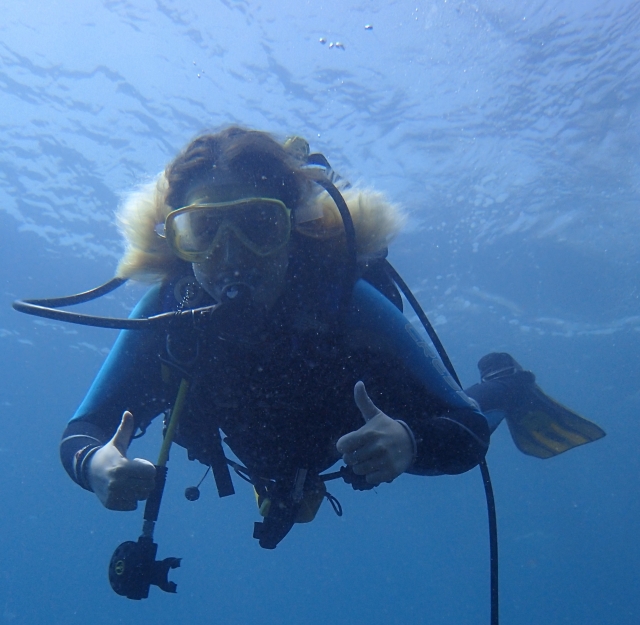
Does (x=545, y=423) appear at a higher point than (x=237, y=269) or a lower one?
higher

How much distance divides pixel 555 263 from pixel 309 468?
18960 millimetres

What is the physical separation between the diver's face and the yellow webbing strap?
0.55 meters

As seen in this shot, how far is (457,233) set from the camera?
17391 mm

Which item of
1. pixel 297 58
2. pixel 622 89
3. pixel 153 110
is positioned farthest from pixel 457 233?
pixel 153 110

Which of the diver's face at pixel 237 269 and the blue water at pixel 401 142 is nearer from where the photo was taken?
the diver's face at pixel 237 269

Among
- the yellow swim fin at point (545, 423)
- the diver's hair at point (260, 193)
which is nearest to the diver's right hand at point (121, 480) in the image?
the diver's hair at point (260, 193)

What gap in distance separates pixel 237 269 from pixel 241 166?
727 mm

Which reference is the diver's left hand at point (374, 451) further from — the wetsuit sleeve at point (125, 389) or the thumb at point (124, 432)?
the wetsuit sleeve at point (125, 389)

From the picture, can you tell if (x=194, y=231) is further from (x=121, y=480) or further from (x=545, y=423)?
(x=545, y=423)

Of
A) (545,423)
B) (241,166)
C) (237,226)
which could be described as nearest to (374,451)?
(237,226)

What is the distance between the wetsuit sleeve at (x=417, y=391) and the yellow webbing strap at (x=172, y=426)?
1.03 metres

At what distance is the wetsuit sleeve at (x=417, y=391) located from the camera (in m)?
2.36

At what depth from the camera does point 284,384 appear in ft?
9.58

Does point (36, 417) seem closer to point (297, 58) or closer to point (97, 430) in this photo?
point (297, 58)
